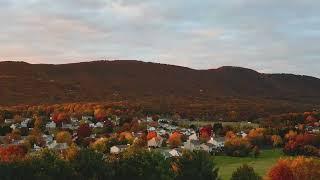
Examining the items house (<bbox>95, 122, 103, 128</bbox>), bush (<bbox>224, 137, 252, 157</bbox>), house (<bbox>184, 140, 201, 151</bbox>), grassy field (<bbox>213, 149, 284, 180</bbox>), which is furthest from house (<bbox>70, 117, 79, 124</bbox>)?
grassy field (<bbox>213, 149, 284, 180</bbox>)

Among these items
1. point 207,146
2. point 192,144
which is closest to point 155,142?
point 192,144

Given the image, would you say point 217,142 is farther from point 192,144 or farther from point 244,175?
point 244,175

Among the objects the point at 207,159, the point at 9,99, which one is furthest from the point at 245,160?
the point at 9,99

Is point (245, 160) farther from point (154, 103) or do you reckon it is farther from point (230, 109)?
point (154, 103)

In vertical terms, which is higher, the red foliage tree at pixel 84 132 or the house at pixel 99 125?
the red foliage tree at pixel 84 132

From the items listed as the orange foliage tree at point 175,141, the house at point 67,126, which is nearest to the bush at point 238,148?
the orange foliage tree at point 175,141

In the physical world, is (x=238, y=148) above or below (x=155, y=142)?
above

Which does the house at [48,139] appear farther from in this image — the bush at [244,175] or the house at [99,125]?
the bush at [244,175]
